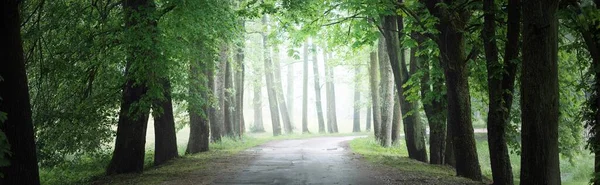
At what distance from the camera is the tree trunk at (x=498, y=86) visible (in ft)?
34.8

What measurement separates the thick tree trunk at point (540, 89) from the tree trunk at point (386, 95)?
1430 cm

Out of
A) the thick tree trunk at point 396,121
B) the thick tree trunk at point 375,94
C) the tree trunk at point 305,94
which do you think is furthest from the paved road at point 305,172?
the tree trunk at point 305,94

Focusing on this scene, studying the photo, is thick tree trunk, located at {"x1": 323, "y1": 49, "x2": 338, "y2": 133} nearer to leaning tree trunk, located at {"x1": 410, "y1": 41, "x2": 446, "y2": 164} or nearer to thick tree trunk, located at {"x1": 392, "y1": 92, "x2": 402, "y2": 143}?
thick tree trunk, located at {"x1": 392, "y1": 92, "x2": 402, "y2": 143}

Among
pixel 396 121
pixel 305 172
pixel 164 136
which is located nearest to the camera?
pixel 305 172

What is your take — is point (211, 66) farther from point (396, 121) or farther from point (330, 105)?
point (330, 105)

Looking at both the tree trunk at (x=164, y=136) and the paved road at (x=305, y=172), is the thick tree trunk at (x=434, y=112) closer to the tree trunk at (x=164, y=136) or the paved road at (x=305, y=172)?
the paved road at (x=305, y=172)

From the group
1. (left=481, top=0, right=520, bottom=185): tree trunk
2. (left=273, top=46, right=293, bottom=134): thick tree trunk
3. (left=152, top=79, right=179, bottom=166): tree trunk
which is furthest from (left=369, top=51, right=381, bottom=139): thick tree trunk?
(left=273, top=46, right=293, bottom=134): thick tree trunk

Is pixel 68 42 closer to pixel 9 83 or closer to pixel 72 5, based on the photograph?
pixel 72 5

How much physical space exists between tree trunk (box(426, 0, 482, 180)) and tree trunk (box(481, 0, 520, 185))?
131 cm

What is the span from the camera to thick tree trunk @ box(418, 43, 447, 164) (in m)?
15.7

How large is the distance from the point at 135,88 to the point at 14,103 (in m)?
4.54

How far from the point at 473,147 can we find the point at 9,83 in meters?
10.3

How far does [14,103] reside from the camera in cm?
969

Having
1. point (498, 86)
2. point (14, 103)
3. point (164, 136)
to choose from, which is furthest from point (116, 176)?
point (498, 86)
